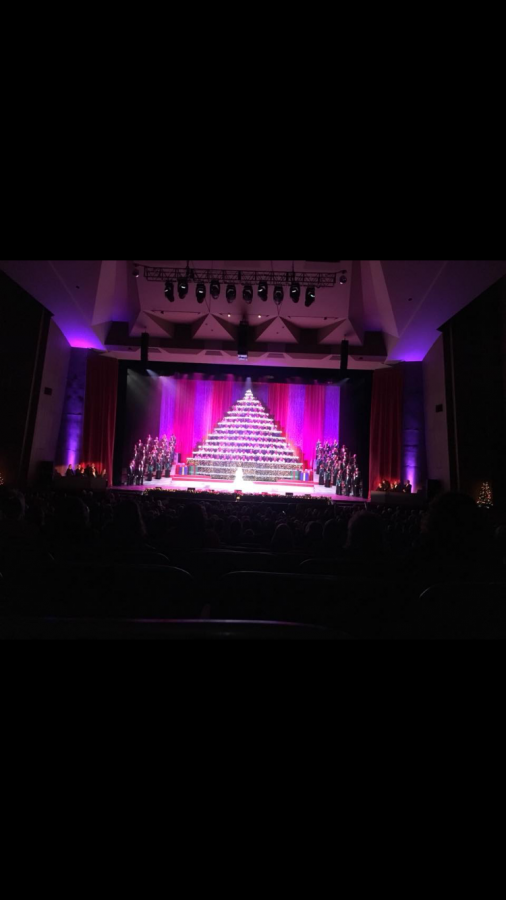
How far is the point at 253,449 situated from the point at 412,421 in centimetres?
558

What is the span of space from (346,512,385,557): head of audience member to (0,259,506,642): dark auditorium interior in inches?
0.5

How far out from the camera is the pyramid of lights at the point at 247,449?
1731 centimetres

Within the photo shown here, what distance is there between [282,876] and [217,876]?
127 mm

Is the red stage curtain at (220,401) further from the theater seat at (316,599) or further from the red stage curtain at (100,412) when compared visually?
Result: the theater seat at (316,599)

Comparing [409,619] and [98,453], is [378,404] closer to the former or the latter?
[98,453]

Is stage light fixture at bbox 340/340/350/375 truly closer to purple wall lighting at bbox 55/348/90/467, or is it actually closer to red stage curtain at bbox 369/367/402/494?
red stage curtain at bbox 369/367/402/494

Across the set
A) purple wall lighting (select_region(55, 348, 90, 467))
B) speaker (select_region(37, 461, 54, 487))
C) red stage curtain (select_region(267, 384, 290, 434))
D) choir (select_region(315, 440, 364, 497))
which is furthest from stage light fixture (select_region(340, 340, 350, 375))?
speaker (select_region(37, 461, 54, 487))

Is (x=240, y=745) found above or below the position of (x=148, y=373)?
below

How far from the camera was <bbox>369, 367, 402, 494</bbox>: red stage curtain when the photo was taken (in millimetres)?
15195

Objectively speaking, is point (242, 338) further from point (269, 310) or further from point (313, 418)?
point (313, 418)

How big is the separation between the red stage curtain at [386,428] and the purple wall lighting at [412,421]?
15 cm

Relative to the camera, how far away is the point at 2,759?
1070 mm
